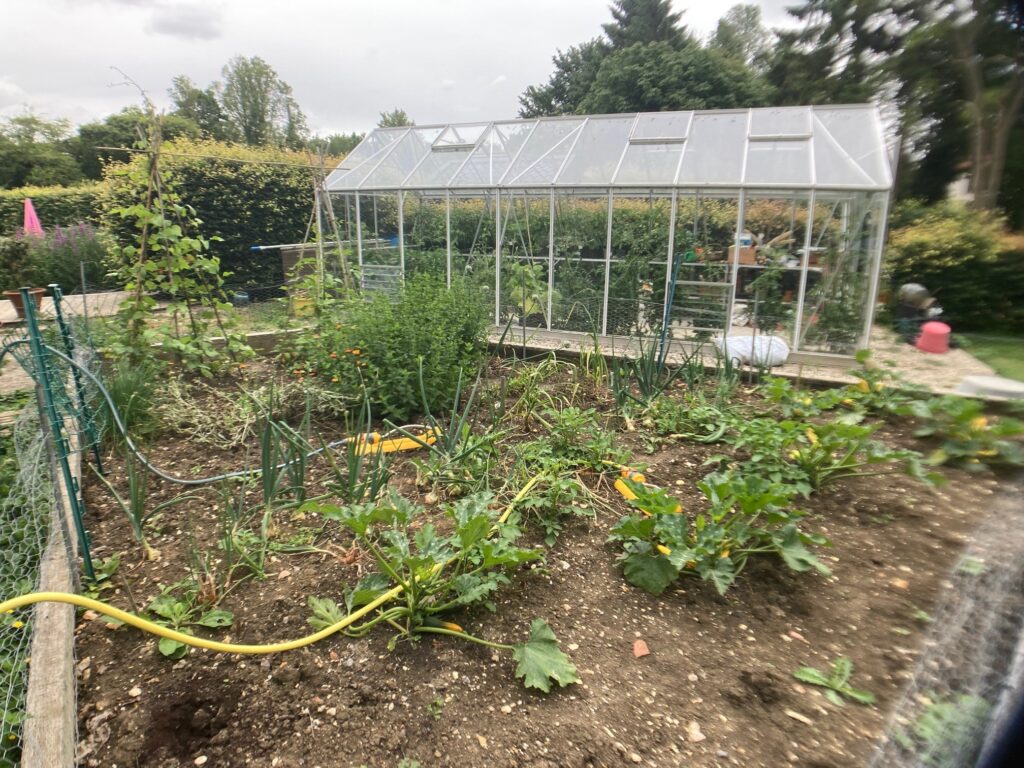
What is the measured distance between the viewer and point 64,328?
3.09 meters

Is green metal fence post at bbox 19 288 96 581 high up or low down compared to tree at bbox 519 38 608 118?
down

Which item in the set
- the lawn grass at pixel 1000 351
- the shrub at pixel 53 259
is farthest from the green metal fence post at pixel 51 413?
the shrub at pixel 53 259

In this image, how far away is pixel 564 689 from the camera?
5.74ft

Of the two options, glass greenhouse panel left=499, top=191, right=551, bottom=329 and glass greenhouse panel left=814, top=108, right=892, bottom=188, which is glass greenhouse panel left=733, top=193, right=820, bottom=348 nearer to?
glass greenhouse panel left=814, top=108, right=892, bottom=188

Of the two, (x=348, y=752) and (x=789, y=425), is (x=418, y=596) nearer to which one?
(x=348, y=752)

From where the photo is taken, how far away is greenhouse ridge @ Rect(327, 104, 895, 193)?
6.28 m

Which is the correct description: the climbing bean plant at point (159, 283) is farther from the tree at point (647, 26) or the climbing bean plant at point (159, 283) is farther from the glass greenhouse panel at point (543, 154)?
the tree at point (647, 26)

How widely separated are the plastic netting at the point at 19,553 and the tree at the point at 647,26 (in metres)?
27.6

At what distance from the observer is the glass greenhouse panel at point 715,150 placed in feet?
21.2

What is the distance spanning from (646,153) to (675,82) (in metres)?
16.2

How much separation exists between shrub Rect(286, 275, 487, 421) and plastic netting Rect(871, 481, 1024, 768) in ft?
9.37

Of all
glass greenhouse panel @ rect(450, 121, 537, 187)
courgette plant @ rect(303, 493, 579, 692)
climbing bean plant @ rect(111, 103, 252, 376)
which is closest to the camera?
courgette plant @ rect(303, 493, 579, 692)

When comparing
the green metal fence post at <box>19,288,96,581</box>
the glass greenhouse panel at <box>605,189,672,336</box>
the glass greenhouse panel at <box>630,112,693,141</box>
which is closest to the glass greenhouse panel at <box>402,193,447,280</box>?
→ the glass greenhouse panel at <box>605,189,672,336</box>

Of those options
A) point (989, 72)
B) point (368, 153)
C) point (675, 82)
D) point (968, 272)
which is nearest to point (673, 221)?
point (368, 153)
